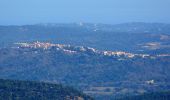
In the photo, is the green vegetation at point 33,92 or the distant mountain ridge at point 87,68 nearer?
the green vegetation at point 33,92

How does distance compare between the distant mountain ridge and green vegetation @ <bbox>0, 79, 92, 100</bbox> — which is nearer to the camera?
green vegetation @ <bbox>0, 79, 92, 100</bbox>

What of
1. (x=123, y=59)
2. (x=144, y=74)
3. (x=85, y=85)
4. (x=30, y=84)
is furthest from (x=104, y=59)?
(x=30, y=84)

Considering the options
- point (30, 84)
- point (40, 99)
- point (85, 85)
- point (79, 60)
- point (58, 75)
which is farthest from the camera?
point (79, 60)

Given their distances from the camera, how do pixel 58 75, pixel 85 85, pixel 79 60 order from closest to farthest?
pixel 85 85
pixel 58 75
pixel 79 60

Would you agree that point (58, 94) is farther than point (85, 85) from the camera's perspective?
No

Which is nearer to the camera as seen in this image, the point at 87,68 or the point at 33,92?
the point at 33,92

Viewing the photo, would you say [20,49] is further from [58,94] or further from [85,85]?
[58,94]

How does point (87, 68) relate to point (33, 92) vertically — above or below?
below
